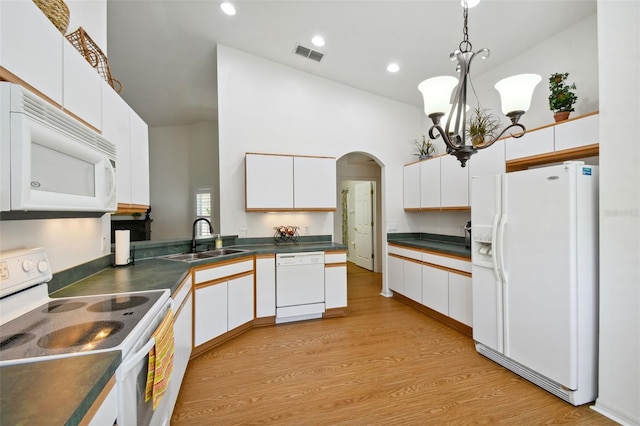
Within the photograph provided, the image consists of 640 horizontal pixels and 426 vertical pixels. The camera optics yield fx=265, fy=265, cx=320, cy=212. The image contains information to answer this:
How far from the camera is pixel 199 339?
2457mm

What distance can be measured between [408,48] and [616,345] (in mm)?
3169

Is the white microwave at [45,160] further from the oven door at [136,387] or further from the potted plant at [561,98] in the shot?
the potted plant at [561,98]

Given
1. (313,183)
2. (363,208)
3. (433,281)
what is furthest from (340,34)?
(363,208)

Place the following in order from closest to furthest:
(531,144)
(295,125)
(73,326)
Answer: (73,326) → (531,144) → (295,125)

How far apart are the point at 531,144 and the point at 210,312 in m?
3.47

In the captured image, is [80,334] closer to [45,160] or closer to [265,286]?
[45,160]

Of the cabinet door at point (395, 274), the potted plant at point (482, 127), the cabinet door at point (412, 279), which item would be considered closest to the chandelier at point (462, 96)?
the potted plant at point (482, 127)

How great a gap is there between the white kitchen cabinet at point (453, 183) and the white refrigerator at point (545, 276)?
857 mm

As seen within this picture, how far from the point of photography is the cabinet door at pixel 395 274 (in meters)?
3.98

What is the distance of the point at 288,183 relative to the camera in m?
3.47

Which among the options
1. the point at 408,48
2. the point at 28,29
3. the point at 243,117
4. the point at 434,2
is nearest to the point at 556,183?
the point at 434,2

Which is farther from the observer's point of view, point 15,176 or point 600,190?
point 600,190

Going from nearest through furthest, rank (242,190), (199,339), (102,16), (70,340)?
1. (70,340)
2. (102,16)
3. (199,339)
4. (242,190)

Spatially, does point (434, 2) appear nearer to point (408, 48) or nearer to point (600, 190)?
point (408, 48)
